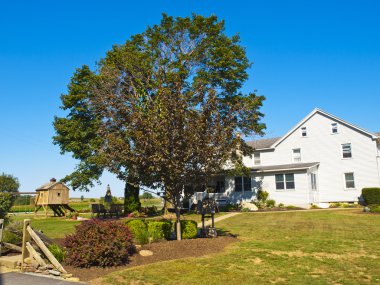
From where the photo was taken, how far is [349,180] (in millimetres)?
35156

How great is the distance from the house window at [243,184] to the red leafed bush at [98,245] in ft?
90.0

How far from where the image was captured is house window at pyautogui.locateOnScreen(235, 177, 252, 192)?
37219 millimetres

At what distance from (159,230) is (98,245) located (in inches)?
170

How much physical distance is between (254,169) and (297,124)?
727 centimetres

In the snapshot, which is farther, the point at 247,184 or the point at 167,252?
the point at 247,184

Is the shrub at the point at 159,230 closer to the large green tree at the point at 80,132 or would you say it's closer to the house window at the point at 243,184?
the large green tree at the point at 80,132

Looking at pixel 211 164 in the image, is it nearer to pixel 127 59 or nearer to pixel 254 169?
pixel 127 59

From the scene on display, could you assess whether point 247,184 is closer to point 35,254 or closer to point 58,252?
point 58,252

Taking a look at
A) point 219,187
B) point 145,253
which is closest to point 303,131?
point 219,187

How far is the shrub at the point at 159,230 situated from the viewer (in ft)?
45.1

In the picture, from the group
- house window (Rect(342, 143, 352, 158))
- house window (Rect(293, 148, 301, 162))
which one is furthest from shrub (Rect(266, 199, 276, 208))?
house window (Rect(342, 143, 352, 158))

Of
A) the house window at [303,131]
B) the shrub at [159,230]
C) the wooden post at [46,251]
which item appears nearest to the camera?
the wooden post at [46,251]

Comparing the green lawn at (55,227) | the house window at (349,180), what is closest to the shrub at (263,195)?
the house window at (349,180)

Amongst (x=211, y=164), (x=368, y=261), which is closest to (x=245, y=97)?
(x=211, y=164)
